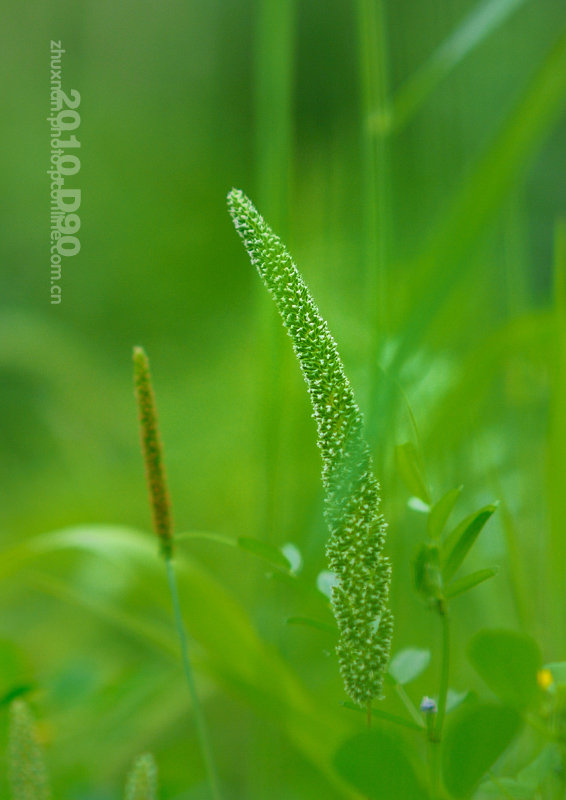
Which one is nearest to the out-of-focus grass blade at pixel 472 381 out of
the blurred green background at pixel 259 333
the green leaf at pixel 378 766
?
the blurred green background at pixel 259 333

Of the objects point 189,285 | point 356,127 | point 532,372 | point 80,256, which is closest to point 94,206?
point 80,256

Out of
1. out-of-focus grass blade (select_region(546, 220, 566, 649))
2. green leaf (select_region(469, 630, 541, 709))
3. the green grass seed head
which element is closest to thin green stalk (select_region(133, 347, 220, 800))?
the green grass seed head

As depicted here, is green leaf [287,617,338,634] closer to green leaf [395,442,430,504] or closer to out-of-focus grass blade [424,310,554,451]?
green leaf [395,442,430,504]

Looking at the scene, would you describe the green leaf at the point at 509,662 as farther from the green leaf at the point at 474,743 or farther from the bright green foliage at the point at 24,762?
the bright green foliage at the point at 24,762

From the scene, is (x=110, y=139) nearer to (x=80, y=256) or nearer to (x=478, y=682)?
(x=80, y=256)

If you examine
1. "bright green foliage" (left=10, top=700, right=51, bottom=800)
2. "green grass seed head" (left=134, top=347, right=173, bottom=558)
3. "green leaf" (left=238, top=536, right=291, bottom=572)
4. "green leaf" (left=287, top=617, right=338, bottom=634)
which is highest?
"green grass seed head" (left=134, top=347, right=173, bottom=558)

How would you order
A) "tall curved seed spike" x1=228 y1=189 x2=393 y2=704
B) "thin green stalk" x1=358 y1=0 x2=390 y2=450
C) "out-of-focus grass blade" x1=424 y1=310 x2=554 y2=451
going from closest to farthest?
"tall curved seed spike" x1=228 y1=189 x2=393 y2=704, "thin green stalk" x1=358 y1=0 x2=390 y2=450, "out-of-focus grass blade" x1=424 y1=310 x2=554 y2=451

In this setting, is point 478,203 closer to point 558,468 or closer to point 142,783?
point 558,468

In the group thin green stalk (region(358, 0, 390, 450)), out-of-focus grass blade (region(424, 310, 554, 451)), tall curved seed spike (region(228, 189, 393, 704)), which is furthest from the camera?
out-of-focus grass blade (region(424, 310, 554, 451))
